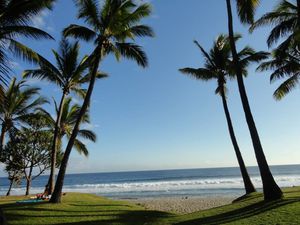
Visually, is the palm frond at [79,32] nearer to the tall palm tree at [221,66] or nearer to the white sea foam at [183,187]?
the tall palm tree at [221,66]

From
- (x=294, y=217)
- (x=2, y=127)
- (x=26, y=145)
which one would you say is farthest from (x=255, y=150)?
(x=26, y=145)

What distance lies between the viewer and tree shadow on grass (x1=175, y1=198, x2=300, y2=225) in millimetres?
9271

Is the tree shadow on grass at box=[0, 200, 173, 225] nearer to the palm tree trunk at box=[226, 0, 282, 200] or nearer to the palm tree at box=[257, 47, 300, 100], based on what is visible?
the palm tree trunk at box=[226, 0, 282, 200]

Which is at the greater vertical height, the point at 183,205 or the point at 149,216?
the point at 149,216

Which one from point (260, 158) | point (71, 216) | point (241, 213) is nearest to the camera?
point (241, 213)

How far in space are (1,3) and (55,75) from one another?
8.72 meters

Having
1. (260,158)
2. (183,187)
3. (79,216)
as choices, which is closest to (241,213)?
(260,158)

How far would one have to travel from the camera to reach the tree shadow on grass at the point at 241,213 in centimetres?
927

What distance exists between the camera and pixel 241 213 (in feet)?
32.7

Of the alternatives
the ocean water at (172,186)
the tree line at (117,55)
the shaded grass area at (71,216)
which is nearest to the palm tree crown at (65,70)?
the tree line at (117,55)

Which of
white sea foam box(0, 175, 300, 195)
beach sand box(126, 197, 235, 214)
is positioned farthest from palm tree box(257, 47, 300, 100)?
white sea foam box(0, 175, 300, 195)

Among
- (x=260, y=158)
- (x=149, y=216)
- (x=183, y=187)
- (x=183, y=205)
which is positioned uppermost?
(x=260, y=158)

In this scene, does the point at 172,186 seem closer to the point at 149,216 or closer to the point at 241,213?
the point at 149,216

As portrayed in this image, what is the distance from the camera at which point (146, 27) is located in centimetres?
1647
